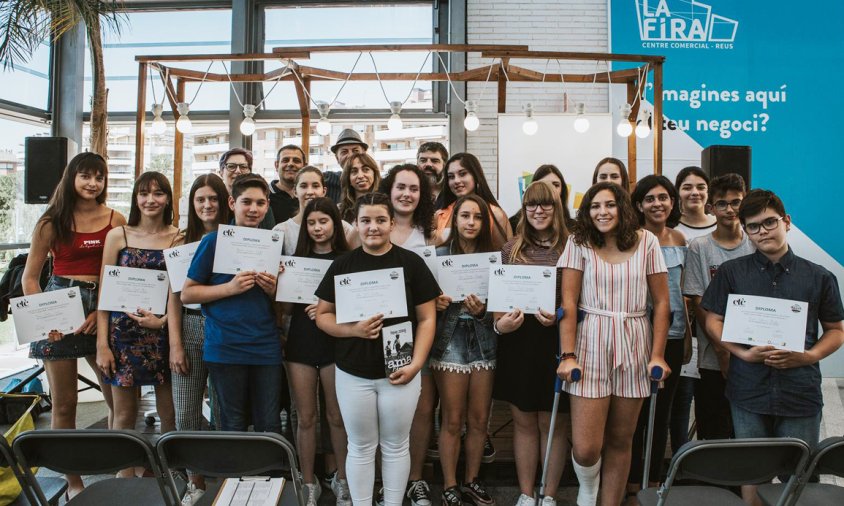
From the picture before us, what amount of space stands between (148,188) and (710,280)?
9.87ft

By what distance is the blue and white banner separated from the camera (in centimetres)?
643

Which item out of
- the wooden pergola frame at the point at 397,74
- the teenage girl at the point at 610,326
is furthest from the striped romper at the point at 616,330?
the wooden pergola frame at the point at 397,74

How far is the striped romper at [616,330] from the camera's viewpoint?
234 cm

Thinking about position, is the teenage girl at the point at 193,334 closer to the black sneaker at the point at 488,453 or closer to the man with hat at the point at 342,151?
the man with hat at the point at 342,151

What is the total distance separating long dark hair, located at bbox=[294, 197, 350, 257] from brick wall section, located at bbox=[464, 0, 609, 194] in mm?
4475

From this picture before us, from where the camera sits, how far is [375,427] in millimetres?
2473

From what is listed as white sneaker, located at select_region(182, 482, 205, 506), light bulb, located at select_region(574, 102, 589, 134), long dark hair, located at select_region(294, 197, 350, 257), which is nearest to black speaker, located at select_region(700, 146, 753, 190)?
light bulb, located at select_region(574, 102, 589, 134)

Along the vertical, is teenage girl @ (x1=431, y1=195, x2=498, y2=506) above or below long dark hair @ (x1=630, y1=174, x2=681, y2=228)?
below

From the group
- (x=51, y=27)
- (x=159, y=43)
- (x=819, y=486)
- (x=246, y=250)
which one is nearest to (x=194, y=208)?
(x=246, y=250)

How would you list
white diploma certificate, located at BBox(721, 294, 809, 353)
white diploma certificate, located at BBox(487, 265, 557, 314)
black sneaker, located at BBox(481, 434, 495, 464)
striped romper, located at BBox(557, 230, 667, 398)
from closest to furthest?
white diploma certificate, located at BBox(721, 294, 809, 353) < striped romper, located at BBox(557, 230, 667, 398) < white diploma certificate, located at BBox(487, 265, 557, 314) < black sneaker, located at BBox(481, 434, 495, 464)

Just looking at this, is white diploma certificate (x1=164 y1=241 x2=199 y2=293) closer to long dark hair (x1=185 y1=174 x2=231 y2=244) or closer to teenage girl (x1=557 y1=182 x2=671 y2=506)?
long dark hair (x1=185 y1=174 x2=231 y2=244)

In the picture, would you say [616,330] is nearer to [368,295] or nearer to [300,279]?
[368,295]

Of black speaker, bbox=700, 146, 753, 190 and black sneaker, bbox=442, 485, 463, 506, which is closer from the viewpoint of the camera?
black sneaker, bbox=442, 485, 463, 506

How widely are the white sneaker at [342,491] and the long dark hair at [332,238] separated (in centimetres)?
121
